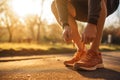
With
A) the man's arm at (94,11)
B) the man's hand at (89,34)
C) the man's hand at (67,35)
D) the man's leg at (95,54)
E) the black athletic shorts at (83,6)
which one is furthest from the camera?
the black athletic shorts at (83,6)

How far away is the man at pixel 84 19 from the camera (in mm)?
2279

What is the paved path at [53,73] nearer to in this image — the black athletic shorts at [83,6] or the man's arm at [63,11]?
the man's arm at [63,11]

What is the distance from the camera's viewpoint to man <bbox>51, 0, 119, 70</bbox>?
7.48ft

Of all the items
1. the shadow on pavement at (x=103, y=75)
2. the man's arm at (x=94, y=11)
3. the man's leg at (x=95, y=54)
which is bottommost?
the shadow on pavement at (x=103, y=75)

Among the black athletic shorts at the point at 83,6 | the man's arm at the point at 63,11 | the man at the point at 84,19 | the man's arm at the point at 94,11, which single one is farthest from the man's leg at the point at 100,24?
the man's arm at the point at 94,11

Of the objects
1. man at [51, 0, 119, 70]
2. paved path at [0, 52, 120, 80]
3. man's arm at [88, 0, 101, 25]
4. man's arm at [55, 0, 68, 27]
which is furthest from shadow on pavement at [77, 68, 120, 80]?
man's arm at [55, 0, 68, 27]

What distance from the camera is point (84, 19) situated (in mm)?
3176

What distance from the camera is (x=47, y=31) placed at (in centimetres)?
4672

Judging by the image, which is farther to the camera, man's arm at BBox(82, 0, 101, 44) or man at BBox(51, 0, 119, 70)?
man at BBox(51, 0, 119, 70)

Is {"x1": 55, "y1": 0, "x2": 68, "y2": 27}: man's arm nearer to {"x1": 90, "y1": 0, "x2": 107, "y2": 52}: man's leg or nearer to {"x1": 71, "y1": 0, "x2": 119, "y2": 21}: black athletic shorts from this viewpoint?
{"x1": 71, "y1": 0, "x2": 119, "y2": 21}: black athletic shorts

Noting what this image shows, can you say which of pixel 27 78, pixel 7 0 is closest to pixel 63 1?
pixel 27 78

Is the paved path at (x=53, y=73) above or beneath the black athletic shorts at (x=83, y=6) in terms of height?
beneath

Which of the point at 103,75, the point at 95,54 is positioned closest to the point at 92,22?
the point at 103,75

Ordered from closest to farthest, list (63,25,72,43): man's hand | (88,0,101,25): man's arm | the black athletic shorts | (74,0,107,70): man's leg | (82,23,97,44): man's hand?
(82,23,97,44): man's hand
(88,0,101,25): man's arm
(63,25,72,43): man's hand
(74,0,107,70): man's leg
the black athletic shorts
